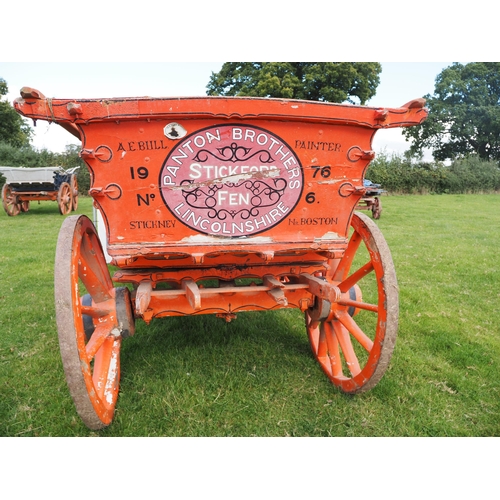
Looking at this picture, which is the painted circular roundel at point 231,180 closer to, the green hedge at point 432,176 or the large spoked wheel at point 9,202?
the large spoked wheel at point 9,202

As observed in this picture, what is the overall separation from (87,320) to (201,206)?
1.17m

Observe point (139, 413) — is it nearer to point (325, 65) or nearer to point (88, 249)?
point (88, 249)

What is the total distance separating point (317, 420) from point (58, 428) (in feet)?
5.06

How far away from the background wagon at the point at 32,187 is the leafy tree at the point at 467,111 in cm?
2693

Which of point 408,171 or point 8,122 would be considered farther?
point 8,122

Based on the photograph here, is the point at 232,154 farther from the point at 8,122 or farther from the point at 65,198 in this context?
the point at 8,122

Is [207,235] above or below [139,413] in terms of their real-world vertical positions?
above

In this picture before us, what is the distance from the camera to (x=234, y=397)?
97.7 inches

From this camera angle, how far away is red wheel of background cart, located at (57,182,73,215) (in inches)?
434

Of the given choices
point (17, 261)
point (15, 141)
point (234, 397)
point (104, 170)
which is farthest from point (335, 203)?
point (15, 141)

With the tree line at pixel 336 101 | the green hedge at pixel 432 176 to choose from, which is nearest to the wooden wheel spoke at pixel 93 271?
the tree line at pixel 336 101

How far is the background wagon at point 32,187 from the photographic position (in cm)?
1041

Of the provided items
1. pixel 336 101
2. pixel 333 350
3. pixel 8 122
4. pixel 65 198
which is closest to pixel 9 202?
pixel 65 198

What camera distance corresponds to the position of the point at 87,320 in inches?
96.0
